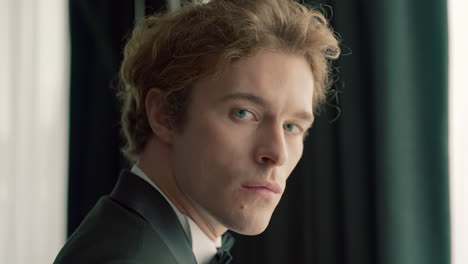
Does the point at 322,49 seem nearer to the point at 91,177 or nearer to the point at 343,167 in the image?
the point at 343,167

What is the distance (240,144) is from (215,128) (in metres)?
0.06

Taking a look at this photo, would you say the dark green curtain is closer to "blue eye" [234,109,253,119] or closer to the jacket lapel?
"blue eye" [234,109,253,119]

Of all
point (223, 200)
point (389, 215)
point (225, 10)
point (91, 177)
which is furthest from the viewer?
point (91, 177)

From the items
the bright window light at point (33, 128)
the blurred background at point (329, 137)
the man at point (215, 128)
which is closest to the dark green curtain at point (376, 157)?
the blurred background at point (329, 137)

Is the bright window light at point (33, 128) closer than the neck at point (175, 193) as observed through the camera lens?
No

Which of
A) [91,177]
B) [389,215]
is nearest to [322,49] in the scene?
[389,215]

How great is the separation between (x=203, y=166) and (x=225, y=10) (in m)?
0.36

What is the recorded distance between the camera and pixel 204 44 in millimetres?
1199

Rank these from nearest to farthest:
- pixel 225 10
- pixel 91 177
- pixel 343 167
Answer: pixel 225 10
pixel 343 167
pixel 91 177

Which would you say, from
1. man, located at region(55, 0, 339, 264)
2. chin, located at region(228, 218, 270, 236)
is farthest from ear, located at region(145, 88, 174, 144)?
chin, located at region(228, 218, 270, 236)

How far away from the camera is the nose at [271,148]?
1.09 metres

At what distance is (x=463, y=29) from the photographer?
150cm

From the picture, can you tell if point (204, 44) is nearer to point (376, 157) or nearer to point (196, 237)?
point (196, 237)

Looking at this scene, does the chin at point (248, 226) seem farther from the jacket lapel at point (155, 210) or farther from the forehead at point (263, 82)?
the forehead at point (263, 82)
